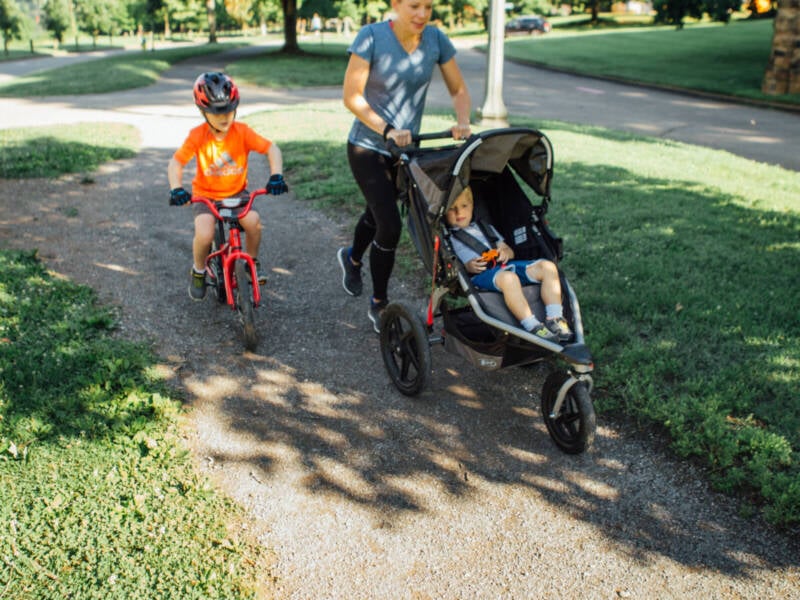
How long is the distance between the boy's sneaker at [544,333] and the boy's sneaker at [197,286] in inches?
108

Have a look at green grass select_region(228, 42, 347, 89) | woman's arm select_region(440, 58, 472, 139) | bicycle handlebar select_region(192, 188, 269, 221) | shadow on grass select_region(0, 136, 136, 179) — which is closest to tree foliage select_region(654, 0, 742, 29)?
green grass select_region(228, 42, 347, 89)

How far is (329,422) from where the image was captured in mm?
4004

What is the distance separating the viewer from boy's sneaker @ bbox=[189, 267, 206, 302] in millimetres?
5188

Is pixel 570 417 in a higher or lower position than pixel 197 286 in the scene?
lower

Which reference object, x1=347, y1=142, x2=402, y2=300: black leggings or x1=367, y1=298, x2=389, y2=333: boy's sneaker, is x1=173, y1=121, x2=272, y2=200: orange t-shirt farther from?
x1=367, y1=298, x2=389, y2=333: boy's sneaker

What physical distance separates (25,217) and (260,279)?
4272 mm

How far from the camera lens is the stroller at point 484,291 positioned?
3609mm

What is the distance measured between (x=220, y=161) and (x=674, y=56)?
3118 centimetres

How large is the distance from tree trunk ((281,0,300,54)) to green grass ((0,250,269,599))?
1252 inches

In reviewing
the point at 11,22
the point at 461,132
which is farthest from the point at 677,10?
the point at 11,22

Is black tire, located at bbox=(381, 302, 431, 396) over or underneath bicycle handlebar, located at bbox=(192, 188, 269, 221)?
underneath

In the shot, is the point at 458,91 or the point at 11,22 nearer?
the point at 458,91

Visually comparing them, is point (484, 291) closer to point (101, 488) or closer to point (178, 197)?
point (178, 197)

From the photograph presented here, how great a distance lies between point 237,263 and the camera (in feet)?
15.5
